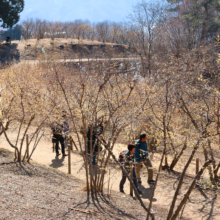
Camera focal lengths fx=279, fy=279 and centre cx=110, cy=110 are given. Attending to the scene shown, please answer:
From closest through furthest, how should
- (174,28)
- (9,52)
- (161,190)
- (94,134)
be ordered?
(161,190) → (94,134) → (174,28) → (9,52)

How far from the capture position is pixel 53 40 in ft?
144

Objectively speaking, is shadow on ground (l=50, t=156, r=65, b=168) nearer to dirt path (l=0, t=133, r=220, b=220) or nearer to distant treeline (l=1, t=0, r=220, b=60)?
dirt path (l=0, t=133, r=220, b=220)

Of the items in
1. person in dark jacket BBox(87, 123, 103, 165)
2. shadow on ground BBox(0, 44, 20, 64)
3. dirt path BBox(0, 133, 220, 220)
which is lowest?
dirt path BBox(0, 133, 220, 220)

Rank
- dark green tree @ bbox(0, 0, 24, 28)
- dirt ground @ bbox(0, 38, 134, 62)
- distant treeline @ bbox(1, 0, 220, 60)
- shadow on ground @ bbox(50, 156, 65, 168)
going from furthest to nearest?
dirt ground @ bbox(0, 38, 134, 62) → dark green tree @ bbox(0, 0, 24, 28) → distant treeline @ bbox(1, 0, 220, 60) → shadow on ground @ bbox(50, 156, 65, 168)

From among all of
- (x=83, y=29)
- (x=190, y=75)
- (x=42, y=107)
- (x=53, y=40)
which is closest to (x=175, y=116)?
(x=190, y=75)

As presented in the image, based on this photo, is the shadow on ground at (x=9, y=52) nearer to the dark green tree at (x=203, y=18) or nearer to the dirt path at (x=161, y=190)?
the dark green tree at (x=203, y=18)

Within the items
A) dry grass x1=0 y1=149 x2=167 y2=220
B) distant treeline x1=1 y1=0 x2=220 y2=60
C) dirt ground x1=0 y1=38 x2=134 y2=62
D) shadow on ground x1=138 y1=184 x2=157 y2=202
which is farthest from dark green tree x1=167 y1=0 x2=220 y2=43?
dry grass x1=0 y1=149 x2=167 y2=220

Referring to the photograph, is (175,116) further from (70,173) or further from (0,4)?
(0,4)

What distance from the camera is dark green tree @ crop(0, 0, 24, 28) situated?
1241 inches

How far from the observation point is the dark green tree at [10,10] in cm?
3152

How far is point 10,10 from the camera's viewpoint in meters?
32.1

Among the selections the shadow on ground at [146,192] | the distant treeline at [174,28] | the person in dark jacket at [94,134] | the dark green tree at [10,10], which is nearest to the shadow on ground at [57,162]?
the person in dark jacket at [94,134]

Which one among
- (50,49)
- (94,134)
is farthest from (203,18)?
(50,49)

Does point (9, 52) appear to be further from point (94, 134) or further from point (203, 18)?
point (94, 134)
